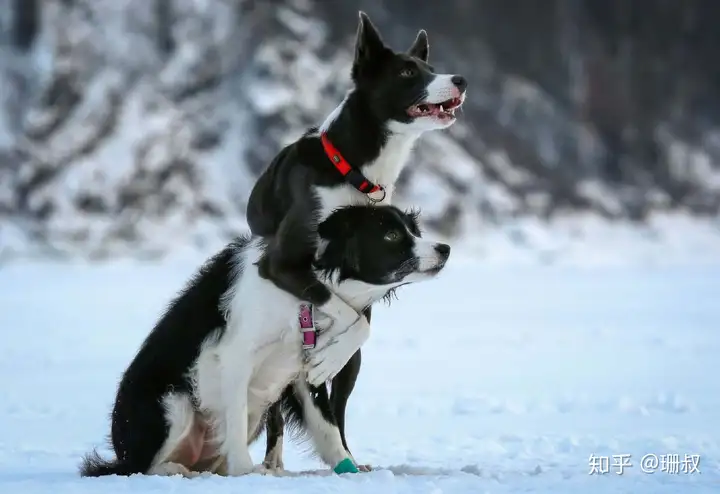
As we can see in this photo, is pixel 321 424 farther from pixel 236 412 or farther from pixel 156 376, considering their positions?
pixel 156 376

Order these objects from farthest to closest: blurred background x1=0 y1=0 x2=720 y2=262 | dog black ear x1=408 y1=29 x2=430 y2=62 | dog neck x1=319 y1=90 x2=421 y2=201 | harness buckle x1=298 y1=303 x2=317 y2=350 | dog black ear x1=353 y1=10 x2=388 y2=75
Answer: blurred background x1=0 y1=0 x2=720 y2=262
dog black ear x1=408 y1=29 x2=430 y2=62
dog black ear x1=353 y1=10 x2=388 y2=75
dog neck x1=319 y1=90 x2=421 y2=201
harness buckle x1=298 y1=303 x2=317 y2=350

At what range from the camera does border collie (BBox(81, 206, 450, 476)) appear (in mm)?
4973

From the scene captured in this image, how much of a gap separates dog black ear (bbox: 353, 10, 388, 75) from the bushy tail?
2475 mm

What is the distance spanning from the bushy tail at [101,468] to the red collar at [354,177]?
1.84 m

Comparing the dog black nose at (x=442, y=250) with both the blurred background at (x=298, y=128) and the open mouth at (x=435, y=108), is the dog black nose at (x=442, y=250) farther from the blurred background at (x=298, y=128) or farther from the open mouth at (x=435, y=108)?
the blurred background at (x=298, y=128)

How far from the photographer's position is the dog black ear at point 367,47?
5.58 metres

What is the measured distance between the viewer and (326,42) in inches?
1777

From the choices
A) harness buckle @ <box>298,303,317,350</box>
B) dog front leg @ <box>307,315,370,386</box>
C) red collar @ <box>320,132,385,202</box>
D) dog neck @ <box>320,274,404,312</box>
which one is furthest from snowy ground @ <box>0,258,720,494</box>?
red collar @ <box>320,132,385,202</box>

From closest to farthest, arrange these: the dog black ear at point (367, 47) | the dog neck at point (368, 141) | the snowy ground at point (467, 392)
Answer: the snowy ground at point (467, 392) → the dog neck at point (368, 141) → the dog black ear at point (367, 47)

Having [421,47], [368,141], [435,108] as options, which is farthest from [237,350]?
[421,47]

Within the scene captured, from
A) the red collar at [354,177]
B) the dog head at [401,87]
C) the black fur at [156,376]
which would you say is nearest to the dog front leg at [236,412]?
the black fur at [156,376]

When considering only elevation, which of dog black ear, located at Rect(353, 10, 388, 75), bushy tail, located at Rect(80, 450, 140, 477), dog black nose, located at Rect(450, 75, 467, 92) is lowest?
bushy tail, located at Rect(80, 450, 140, 477)

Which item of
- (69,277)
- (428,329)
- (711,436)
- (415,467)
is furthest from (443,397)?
(69,277)

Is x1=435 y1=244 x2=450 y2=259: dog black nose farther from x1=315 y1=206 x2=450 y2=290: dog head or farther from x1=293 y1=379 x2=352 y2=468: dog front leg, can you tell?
x1=293 y1=379 x2=352 y2=468: dog front leg
